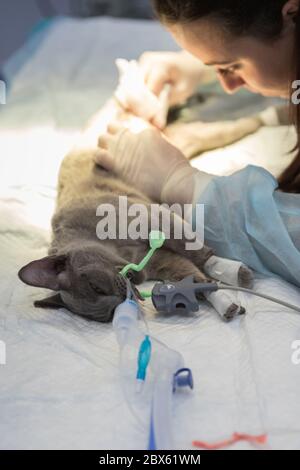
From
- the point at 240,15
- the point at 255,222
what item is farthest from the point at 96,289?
the point at 240,15

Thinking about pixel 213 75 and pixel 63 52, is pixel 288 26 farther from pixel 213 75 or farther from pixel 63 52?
pixel 63 52

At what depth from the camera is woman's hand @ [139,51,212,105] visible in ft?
5.09

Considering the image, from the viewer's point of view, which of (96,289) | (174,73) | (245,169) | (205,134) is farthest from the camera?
(174,73)

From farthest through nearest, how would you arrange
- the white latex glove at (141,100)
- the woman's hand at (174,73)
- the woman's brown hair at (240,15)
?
1. the woman's hand at (174,73)
2. the white latex glove at (141,100)
3. the woman's brown hair at (240,15)

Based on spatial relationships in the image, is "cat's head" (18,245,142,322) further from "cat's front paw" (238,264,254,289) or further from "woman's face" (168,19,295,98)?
"woman's face" (168,19,295,98)

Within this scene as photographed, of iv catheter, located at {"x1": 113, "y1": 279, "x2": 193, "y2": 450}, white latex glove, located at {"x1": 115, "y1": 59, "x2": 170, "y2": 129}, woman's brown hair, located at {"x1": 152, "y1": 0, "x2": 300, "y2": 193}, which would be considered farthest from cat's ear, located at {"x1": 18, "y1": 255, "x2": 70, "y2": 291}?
white latex glove, located at {"x1": 115, "y1": 59, "x2": 170, "y2": 129}

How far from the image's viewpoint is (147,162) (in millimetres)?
1269

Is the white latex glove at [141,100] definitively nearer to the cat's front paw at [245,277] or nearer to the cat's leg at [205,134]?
the cat's leg at [205,134]

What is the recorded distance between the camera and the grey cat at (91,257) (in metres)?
0.98

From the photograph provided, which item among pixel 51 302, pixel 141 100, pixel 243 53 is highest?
pixel 243 53

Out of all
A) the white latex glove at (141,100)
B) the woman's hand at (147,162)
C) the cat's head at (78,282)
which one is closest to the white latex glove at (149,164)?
the woman's hand at (147,162)

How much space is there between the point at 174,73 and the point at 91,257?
775mm

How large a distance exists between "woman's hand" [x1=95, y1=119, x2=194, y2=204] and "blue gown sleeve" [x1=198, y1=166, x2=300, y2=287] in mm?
106

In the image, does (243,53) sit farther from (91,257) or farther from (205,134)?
(91,257)
